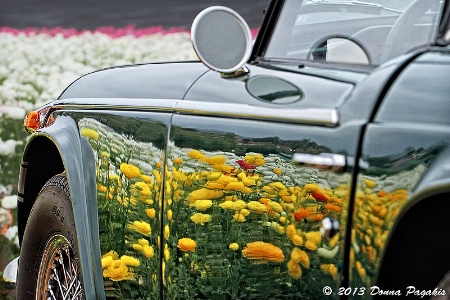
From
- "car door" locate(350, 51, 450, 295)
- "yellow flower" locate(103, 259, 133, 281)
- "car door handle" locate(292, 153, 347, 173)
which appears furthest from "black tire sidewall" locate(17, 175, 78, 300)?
"car door" locate(350, 51, 450, 295)

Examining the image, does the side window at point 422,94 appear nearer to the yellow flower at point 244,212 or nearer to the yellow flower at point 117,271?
the yellow flower at point 244,212

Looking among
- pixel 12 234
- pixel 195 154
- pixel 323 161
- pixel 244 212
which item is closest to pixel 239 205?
pixel 244 212

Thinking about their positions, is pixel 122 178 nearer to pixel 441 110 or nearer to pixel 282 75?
pixel 282 75

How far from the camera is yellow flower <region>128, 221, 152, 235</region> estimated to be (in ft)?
10.3

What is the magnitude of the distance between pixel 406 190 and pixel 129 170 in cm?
126

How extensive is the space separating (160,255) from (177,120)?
41 cm

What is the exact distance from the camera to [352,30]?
117 inches

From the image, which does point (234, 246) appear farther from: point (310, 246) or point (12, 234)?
point (12, 234)

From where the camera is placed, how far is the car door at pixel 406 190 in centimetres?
218

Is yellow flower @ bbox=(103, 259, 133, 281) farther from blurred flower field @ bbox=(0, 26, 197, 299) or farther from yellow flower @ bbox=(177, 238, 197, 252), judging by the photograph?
blurred flower field @ bbox=(0, 26, 197, 299)

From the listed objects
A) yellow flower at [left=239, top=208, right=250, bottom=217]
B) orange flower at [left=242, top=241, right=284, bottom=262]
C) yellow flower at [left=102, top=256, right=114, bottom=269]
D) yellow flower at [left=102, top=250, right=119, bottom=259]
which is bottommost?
yellow flower at [left=102, top=256, right=114, bottom=269]

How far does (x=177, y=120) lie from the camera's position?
3.02 m

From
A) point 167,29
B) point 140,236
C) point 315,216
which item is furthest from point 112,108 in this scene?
point 167,29

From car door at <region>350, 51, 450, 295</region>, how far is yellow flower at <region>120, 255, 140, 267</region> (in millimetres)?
1058
